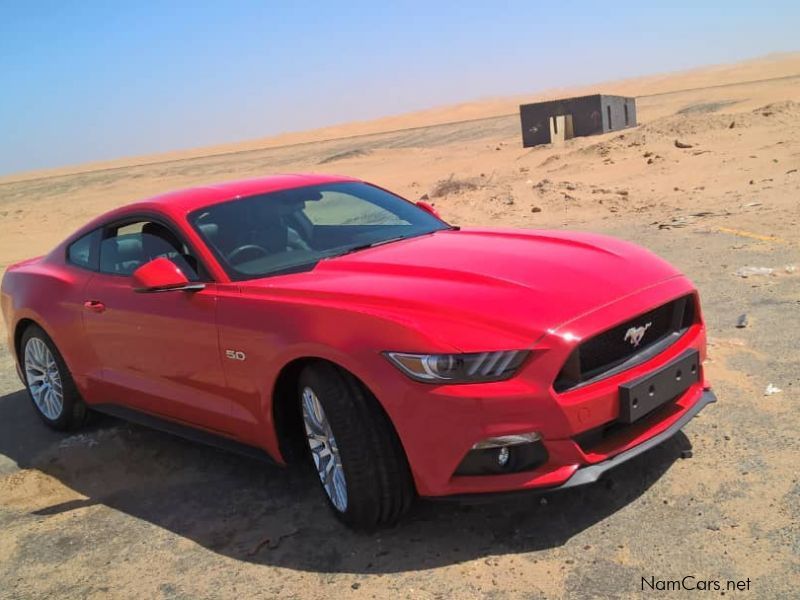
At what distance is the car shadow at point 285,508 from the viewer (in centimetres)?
344

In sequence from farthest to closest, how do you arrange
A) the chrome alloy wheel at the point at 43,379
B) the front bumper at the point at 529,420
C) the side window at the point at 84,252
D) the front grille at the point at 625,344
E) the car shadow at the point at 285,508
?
the chrome alloy wheel at the point at 43,379
the side window at the point at 84,252
the car shadow at the point at 285,508
the front grille at the point at 625,344
the front bumper at the point at 529,420

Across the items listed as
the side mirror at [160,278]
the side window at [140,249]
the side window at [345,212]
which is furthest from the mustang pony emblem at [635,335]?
the side window at [140,249]

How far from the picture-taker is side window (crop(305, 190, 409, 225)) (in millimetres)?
4816

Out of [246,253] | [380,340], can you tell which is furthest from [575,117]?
[380,340]

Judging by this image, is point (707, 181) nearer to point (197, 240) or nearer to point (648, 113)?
point (197, 240)

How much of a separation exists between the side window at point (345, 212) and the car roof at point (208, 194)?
0.51 ft

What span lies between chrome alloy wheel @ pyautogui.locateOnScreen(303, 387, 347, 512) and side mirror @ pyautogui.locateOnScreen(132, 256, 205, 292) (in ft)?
2.98

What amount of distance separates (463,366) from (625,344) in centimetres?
75

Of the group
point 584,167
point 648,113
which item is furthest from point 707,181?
point 648,113

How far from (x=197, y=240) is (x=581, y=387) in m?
2.18

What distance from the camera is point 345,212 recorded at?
4906 mm

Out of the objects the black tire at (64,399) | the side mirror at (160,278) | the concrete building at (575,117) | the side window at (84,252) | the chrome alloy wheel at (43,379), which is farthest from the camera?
the concrete building at (575,117)

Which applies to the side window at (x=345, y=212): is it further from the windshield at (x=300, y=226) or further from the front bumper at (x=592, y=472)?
the front bumper at (x=592, y=472)

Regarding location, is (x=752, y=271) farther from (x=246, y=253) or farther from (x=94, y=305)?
(x=94, y=305)
